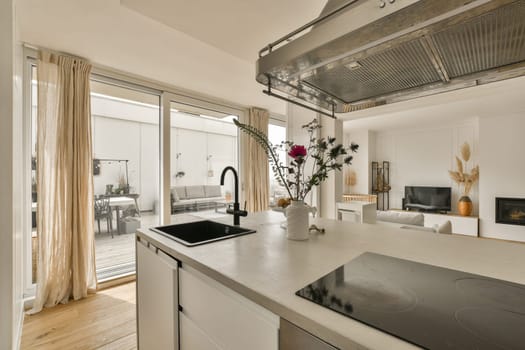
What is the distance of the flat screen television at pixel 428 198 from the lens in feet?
18.9

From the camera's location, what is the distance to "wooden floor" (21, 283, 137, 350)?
5.93ft

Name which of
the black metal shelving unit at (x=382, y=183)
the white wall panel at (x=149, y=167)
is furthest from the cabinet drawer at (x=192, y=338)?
the black metal shelving unit at (x=382, y=183)

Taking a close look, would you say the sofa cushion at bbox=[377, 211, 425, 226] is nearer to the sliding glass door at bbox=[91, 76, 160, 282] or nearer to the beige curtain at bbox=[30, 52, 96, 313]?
the sliding glass door at bbox=[91, 76, 160, 282]

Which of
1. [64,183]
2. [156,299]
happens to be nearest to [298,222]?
[156,299]

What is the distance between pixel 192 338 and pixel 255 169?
3.32 meters

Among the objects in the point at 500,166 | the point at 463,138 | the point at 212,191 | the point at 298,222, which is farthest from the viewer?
the point at 463,138

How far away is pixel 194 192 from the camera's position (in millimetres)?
3615

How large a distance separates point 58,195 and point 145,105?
1.46m

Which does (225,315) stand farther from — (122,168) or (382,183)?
(382,183)

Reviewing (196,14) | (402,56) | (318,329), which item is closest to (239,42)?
(196,14)

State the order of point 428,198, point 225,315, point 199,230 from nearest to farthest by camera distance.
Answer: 1. point 225,315
2. point 199,230
3. point 428,198

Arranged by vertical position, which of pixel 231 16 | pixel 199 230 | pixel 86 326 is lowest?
pixel 86 326

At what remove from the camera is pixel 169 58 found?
247 cm

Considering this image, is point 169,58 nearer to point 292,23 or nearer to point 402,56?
point 292,23
